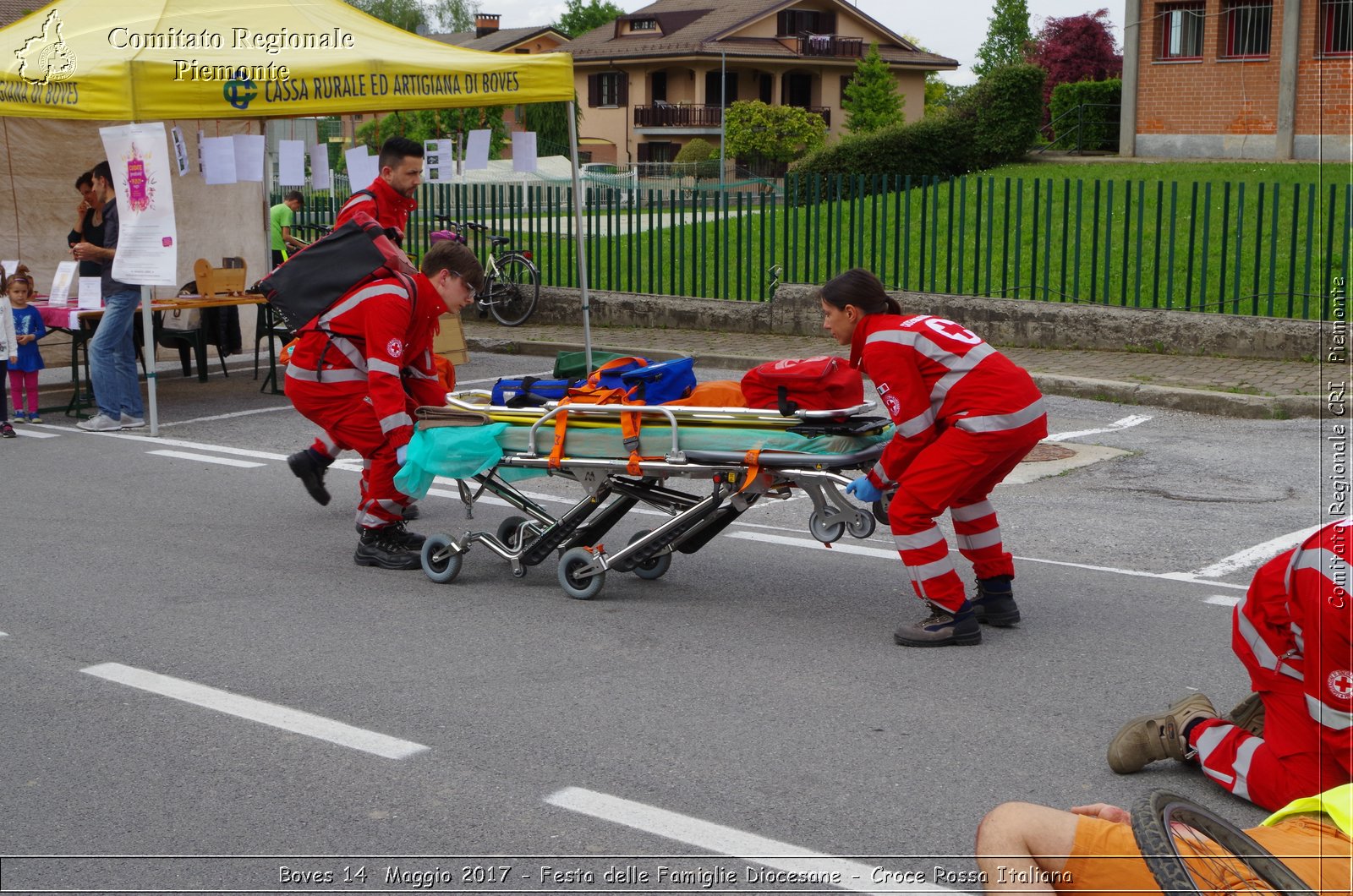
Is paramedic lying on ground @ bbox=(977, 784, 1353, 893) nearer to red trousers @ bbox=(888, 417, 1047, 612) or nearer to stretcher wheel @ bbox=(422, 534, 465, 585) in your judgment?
red trousers @ bbox=(888, 417, 1047, 612)

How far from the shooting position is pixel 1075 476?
913 cm

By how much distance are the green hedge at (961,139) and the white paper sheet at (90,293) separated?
18.9 m

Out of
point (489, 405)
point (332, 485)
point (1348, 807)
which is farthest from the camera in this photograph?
point (332, 485)

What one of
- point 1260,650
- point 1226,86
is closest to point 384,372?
point 1260,650

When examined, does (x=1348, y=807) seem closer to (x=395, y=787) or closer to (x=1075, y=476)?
(x=395, y=787)

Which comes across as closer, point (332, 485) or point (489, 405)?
point (489, 405)

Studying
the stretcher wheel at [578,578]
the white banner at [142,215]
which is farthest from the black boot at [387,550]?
the white banner at [142,215]

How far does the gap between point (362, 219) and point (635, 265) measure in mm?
10760

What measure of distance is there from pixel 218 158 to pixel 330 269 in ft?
18.1

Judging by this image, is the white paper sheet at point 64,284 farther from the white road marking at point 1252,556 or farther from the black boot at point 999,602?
the white road marking at point 1252,556

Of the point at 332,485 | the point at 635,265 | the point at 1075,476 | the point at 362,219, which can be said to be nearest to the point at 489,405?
the point at 362,219

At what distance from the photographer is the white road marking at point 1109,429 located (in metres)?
10.4

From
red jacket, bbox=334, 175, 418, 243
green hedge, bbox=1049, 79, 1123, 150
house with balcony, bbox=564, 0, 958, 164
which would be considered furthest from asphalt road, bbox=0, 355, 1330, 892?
house with balcony, bbox=564, 0, 958, 164

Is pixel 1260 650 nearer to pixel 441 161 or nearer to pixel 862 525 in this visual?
pixel 862 525
